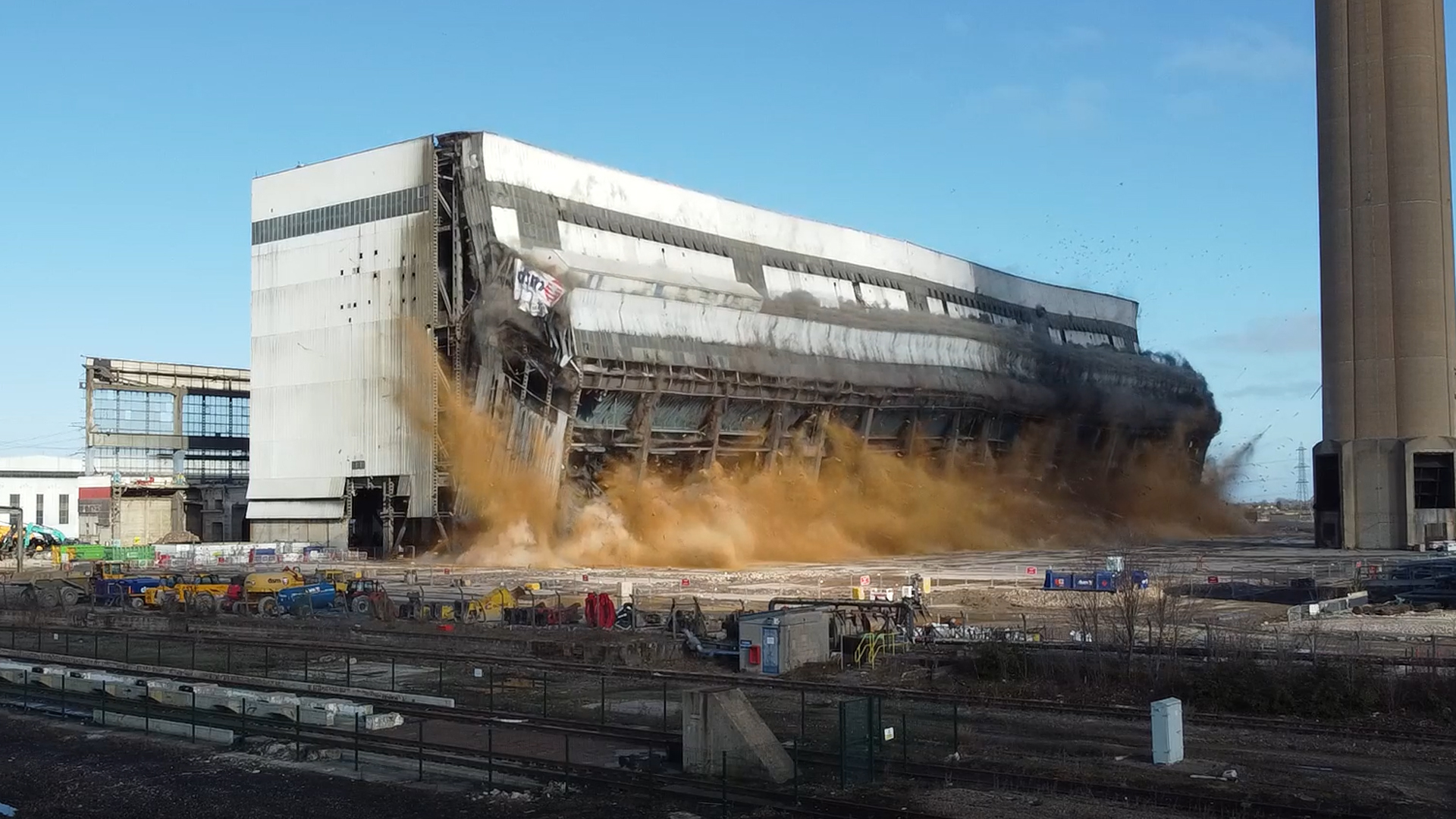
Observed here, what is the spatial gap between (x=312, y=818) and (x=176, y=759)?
580 cm

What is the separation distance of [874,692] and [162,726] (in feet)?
48.9

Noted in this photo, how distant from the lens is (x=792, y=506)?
287ft

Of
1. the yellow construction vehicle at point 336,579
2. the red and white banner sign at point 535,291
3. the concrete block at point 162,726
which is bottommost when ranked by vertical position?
the concrete block at point 162,726

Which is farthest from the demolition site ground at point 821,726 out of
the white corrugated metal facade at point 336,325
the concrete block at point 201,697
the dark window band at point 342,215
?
the dark window band at point 342,215

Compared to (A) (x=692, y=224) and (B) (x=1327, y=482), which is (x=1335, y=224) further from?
(A) (x=692, y=224)

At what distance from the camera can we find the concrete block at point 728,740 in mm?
20844

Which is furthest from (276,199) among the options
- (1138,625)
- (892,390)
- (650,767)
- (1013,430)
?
(650,767)

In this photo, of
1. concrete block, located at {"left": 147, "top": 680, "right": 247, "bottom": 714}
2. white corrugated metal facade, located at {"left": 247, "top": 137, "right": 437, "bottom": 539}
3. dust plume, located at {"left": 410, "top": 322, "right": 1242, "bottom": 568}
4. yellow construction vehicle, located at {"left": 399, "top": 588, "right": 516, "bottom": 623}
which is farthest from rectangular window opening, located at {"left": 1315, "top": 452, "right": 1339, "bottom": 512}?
concrete block, located at {"left": 147, "top": 680, "right": 247, "bottom": 714}

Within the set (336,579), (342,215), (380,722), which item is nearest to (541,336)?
(336,579)

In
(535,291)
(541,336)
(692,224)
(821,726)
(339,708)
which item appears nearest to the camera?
(821,726)

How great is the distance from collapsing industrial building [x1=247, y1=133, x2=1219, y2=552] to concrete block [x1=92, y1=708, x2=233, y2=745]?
4494 centimetres

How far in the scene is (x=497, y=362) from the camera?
74.9m

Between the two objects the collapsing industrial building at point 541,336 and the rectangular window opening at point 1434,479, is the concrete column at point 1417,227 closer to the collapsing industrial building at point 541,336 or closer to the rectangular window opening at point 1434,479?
the rectangular window opening at point 1434,479

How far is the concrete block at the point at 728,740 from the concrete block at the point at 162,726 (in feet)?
30.9
